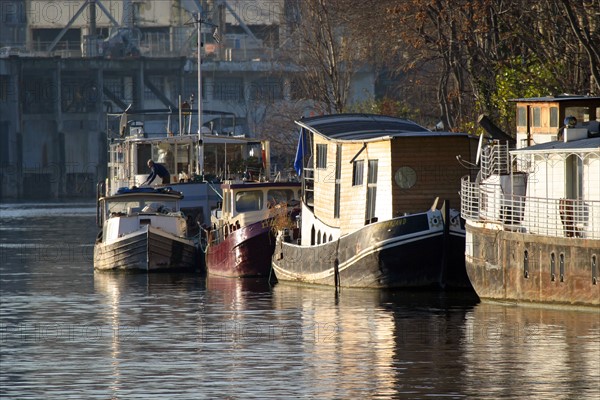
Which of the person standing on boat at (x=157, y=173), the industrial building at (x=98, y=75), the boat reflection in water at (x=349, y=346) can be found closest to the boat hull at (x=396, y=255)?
the boat reflection in water at (x=349, y=346)

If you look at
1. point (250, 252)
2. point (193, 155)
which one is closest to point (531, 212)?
point (250, 252)

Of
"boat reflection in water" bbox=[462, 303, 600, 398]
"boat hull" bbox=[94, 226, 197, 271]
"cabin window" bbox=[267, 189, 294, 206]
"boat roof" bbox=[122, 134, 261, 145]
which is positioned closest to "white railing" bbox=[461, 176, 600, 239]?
"boat reflection in water" bbox=[462, 303, 600, 398]

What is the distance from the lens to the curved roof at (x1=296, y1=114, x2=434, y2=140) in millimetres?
55000

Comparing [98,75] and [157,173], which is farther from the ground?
[98,75]

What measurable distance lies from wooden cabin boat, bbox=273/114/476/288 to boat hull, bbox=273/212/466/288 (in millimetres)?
27

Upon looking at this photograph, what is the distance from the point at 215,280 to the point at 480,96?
14.1 metres

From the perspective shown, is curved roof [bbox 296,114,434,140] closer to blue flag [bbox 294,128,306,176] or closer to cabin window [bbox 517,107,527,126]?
blue flag [bbox 294,128,306,176]

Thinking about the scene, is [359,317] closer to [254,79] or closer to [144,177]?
[144,177]

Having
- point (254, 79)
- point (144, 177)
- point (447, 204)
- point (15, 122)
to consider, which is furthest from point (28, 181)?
point (447, 204)

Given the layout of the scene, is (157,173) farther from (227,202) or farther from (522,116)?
(522,116)

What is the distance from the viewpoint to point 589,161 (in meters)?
44.2

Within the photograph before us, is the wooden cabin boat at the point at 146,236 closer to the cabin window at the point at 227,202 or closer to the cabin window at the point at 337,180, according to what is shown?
the cabin window at the point at 227,202

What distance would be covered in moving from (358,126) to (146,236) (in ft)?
33.4

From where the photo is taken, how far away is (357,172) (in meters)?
53.7
